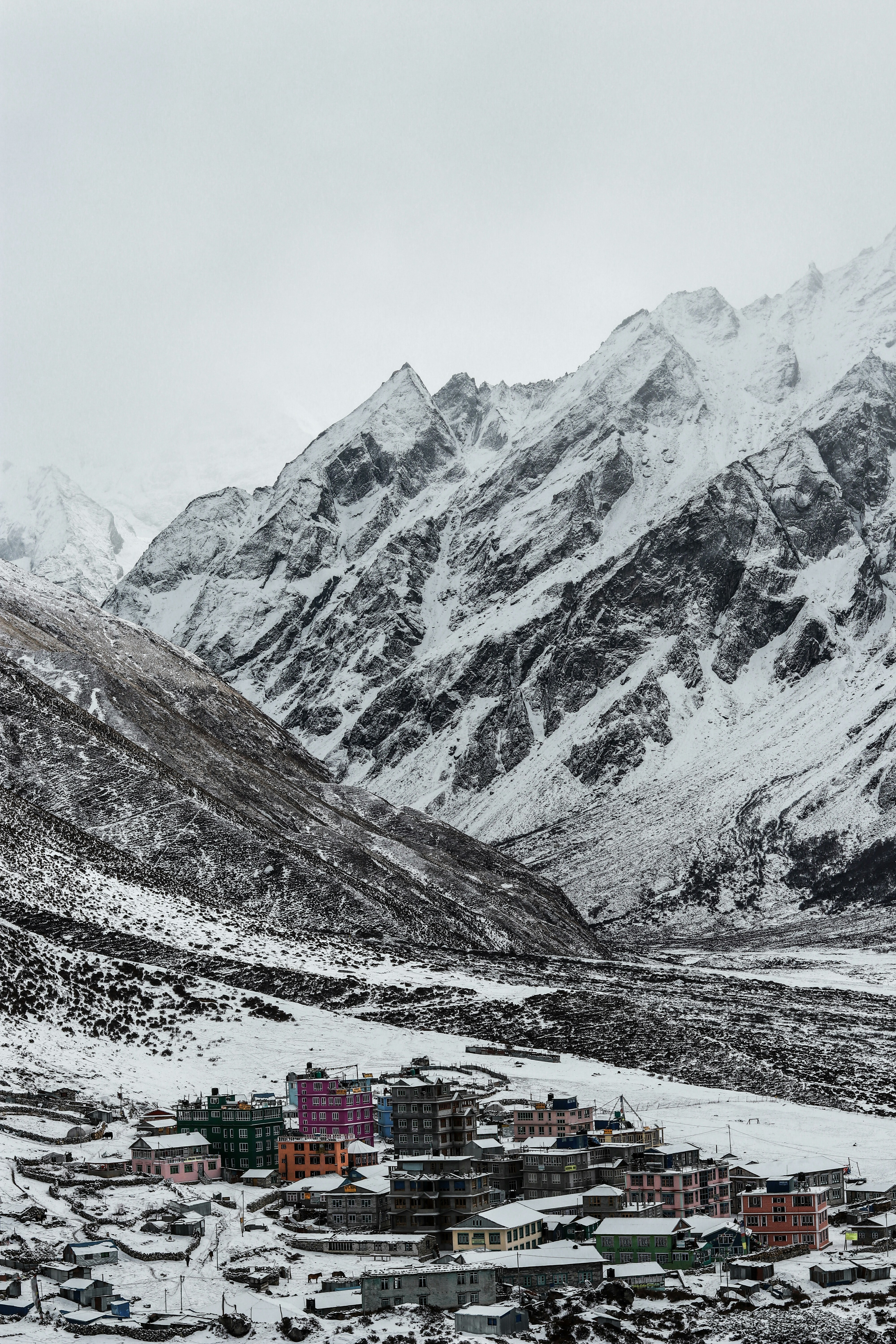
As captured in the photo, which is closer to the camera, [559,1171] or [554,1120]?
[559,1171]

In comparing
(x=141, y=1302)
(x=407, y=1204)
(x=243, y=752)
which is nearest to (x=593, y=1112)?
(x=407, y=1204)

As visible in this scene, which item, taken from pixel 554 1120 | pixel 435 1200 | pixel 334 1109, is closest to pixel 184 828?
pixel 334 1109

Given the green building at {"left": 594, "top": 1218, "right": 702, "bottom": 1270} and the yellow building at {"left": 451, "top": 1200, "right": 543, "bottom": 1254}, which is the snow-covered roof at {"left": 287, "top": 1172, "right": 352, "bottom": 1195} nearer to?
the yellow building at {"left": 451, "top": 1200, "right": 543, "bottom": 1254}

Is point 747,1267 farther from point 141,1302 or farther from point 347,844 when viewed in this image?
point 347,844

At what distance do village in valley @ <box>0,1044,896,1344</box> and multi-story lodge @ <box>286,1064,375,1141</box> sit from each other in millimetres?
115

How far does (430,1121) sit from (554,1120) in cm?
695

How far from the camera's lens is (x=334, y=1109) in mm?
78000

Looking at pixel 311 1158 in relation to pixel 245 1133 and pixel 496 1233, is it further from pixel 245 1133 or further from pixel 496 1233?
pixel 496 1233

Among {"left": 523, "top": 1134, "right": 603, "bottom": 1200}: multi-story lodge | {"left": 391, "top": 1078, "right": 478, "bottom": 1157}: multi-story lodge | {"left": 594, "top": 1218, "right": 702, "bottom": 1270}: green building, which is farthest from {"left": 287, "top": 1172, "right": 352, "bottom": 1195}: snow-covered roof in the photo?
{"left": 594, "top": 1218, "right": 702, "bottom": 1270}: green building

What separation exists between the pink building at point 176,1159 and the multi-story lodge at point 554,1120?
14825 mm

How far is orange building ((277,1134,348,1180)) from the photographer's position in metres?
74.2

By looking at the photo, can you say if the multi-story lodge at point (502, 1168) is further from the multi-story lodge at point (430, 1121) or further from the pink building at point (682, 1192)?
the pink building at point (682, 1192)

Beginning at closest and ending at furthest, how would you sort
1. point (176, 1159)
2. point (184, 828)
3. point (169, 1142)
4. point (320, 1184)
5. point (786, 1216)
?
1. point (786, 1216)
2. point (320, 1184)
3. point (176, 1159)
4. point (169, 1142)
5. point (184, 828)

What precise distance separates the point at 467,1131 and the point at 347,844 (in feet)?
309
